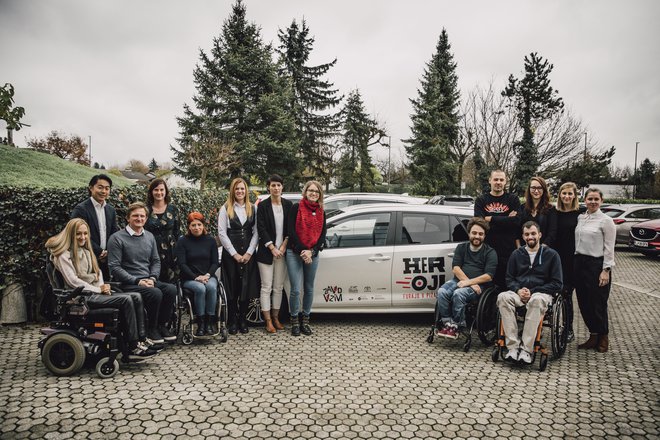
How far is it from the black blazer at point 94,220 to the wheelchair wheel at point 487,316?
4.46 m

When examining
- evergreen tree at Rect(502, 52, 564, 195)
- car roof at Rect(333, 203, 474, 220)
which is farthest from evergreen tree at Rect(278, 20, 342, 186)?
car roof at Rect(333, 203, 474, 220)

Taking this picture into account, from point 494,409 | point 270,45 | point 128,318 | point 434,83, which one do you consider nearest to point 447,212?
point 494,409

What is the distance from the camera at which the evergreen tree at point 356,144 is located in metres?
42.0

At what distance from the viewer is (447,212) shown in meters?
6.23

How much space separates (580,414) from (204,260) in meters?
4.22

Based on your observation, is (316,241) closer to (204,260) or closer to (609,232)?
(204,260)

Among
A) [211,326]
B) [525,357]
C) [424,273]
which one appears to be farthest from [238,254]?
[525,357]

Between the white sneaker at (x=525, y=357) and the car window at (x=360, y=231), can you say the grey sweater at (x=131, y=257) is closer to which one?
the car window at (x=360, y=231)

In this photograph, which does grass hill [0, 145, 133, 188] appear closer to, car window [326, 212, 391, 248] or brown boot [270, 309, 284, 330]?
brown boot [270, 309, 284, 330]

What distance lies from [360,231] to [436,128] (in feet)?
107

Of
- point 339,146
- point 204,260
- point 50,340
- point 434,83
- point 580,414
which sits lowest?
point 580,414

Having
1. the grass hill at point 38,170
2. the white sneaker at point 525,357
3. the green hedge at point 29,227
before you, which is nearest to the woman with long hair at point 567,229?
the white sneaker at point 525,357

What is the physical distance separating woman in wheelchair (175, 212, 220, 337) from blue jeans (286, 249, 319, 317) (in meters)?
0.93

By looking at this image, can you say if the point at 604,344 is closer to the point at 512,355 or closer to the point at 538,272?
the point at 538,272
